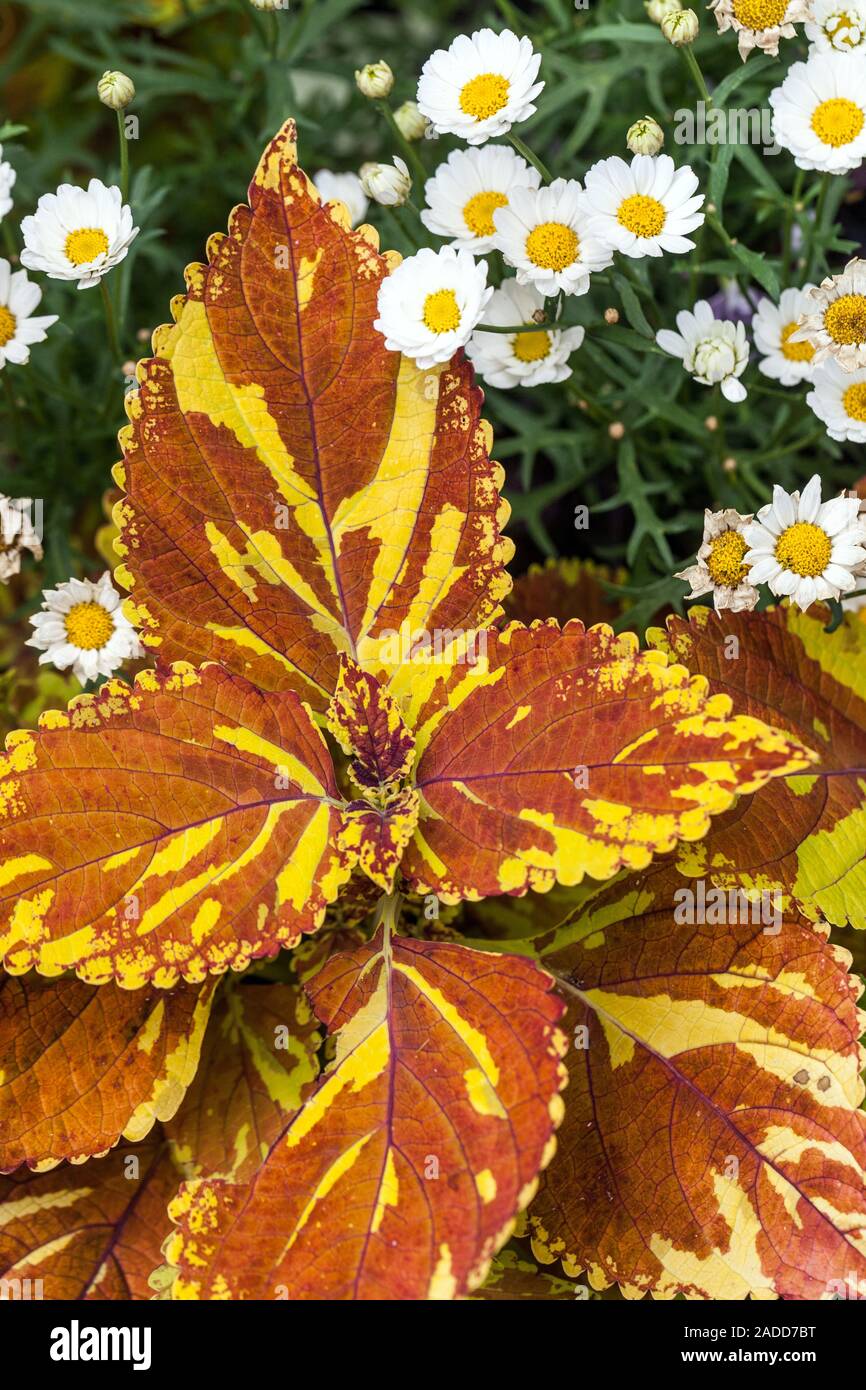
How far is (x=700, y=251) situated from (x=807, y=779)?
0.52 meters

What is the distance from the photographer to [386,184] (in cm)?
102

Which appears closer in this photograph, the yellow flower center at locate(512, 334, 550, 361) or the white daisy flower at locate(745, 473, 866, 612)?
the white daisy flower at locate(745, 473, 866, 612)

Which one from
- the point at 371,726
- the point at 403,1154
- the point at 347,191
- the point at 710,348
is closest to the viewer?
the point at 403,1154

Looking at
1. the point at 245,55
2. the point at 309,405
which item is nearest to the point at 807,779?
the point at 309,405

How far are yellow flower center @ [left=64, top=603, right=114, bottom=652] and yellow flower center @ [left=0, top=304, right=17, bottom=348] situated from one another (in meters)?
0.22

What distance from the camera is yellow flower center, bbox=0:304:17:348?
1.05 meters

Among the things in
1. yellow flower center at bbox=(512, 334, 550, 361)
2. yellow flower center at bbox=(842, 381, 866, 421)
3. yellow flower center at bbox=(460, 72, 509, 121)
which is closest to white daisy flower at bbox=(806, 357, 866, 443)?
yellow flower center at bbox=(842, 381, 866, 421)

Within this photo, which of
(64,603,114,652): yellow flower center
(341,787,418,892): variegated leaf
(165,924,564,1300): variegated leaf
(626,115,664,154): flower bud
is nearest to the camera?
(165,924,564,1300): variegated leaf

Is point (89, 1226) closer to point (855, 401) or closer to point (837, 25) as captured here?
point (855, 401)

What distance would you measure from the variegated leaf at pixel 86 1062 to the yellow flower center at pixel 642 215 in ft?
2.11

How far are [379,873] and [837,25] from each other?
72cm

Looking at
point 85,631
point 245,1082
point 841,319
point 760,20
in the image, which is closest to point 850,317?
point 841,319

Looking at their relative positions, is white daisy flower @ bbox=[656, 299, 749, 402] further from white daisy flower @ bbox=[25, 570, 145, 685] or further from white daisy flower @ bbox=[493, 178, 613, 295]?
white daisy flower @ bbox=[25, 570, 145, 685]

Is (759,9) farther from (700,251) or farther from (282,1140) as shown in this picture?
(282,1140)
